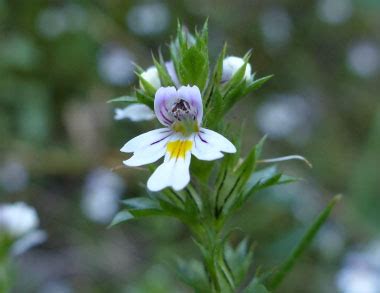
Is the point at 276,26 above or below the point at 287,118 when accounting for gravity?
above


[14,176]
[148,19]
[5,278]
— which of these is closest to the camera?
[5,278]

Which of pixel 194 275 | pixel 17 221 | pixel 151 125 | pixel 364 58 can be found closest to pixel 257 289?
pixel 194 275

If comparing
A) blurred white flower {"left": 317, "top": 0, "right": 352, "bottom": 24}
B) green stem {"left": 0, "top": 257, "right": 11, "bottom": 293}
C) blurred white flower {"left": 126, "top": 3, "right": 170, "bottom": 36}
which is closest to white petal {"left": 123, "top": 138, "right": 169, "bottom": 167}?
green stem {"left": 0, "top": 257, "right": 11, "bottom": 293}

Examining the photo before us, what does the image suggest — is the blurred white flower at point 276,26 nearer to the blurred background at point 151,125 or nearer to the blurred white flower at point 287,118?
the blurred background at point 151,125

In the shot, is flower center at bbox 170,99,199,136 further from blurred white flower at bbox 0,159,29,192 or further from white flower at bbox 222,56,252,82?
blurred white flower at bbox 0,159,29,192

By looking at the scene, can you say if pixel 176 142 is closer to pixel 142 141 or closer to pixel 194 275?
pixel 142 141

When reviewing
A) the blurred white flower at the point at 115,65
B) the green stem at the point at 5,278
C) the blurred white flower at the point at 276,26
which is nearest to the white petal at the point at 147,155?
the green stem at the point at 5,278

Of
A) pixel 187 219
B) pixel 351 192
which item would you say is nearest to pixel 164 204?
pixel 187 219
